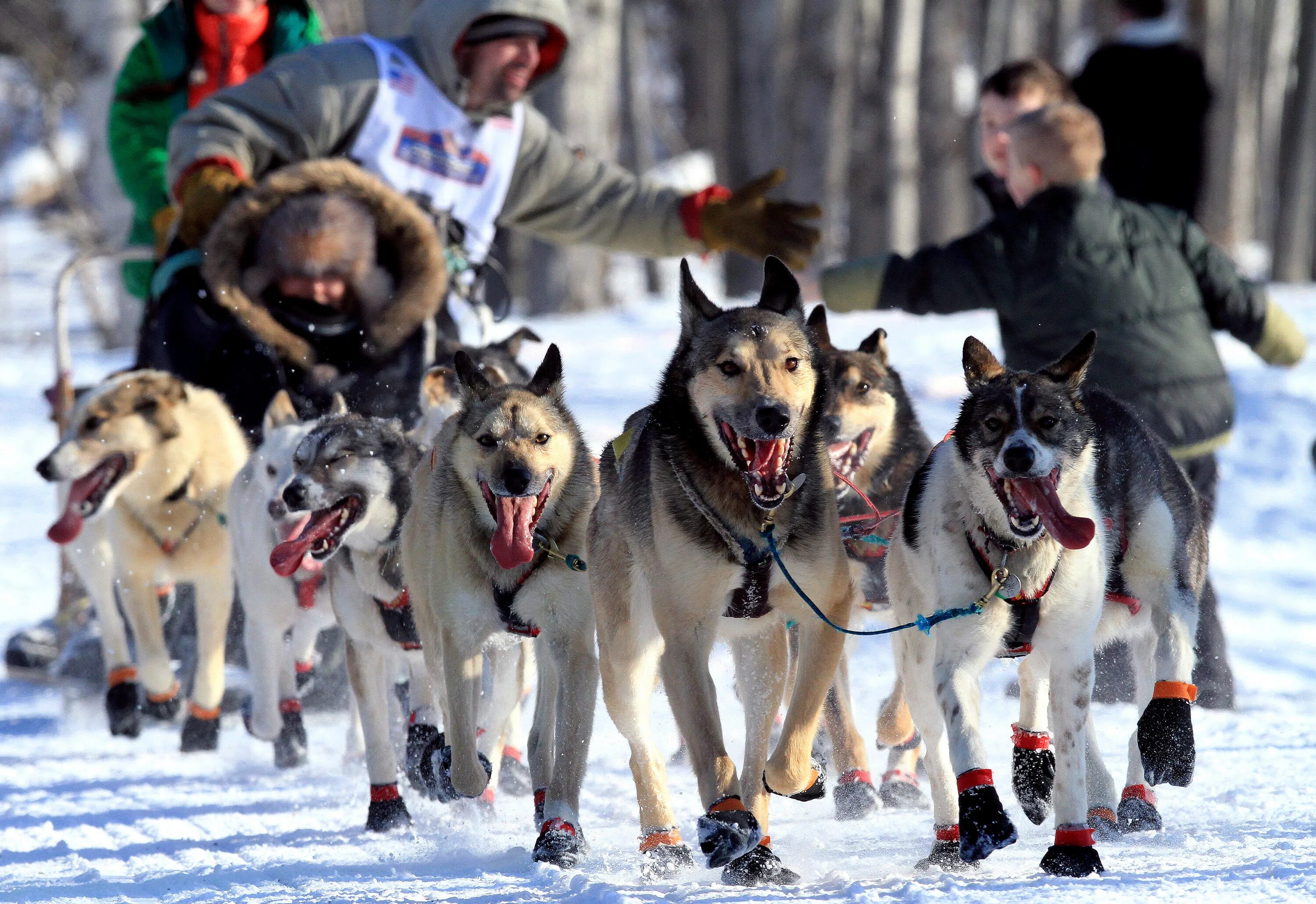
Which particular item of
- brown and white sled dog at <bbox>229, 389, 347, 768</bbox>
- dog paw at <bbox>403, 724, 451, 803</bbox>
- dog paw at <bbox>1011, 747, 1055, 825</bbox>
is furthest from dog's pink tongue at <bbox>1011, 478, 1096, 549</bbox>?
brown and white sled dog at <bbox>229, 389, 347, 768</bbox>

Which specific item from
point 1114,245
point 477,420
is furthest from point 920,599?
point 1114,245

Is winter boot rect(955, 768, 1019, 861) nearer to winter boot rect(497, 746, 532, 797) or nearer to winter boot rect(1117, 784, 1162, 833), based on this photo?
winter boot rect(1117, 784, 1162, 833)

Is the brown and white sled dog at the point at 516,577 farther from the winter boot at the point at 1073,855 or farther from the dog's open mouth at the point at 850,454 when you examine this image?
the winter boot at the point at 1073,855

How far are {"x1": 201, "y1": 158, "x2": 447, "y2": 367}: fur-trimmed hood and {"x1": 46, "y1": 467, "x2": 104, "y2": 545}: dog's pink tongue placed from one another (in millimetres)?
697

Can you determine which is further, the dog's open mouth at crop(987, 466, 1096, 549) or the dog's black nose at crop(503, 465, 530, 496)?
the dog's black nose at crop(503, 465, 530, 496)

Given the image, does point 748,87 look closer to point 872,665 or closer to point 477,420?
point 872,665

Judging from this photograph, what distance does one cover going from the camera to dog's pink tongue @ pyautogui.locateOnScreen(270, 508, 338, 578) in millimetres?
3840

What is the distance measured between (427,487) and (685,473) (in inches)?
31.7

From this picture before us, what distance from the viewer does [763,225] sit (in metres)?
5.49

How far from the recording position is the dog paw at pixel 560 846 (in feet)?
10.9

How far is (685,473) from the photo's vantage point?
10.8 ft

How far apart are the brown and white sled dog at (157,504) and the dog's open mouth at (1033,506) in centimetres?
278

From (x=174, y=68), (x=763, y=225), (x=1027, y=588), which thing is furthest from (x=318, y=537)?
(x=174, y=68)

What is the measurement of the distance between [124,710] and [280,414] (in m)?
1.27
